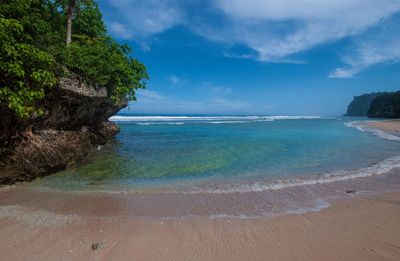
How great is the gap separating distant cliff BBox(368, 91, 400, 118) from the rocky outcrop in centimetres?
9163

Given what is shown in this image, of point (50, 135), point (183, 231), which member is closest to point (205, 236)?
point (183, 231)

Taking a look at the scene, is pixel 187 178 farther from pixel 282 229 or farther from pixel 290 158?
pixel 290 158

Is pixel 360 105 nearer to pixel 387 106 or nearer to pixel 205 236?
pixel 387 106

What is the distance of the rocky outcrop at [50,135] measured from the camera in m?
7.21

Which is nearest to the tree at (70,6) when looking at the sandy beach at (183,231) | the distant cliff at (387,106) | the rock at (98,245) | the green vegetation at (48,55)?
the green vegetation at (48,55)

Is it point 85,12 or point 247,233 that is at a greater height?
point 85,12

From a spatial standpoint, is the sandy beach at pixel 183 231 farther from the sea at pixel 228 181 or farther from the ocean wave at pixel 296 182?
the ocean wave at pixel 296 182

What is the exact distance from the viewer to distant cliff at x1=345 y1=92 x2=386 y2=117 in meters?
171

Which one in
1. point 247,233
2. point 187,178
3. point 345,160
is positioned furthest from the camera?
point 345,160

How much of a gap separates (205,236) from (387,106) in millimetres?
109676

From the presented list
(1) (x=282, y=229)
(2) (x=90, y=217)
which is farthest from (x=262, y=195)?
(2) (x=90, y=217)

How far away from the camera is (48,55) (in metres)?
6.95

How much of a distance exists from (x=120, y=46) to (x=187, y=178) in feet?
30.9

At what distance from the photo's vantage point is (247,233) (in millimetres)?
4410
